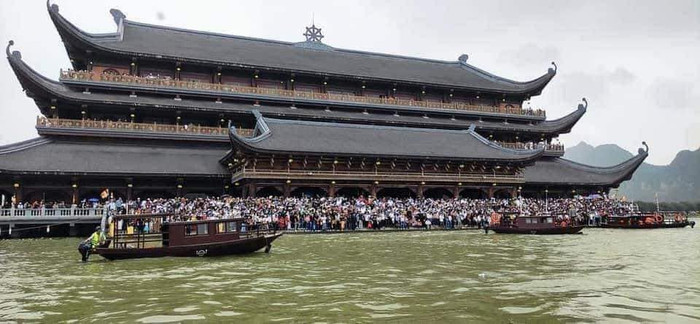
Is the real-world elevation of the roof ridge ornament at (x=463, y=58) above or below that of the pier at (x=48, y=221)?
above

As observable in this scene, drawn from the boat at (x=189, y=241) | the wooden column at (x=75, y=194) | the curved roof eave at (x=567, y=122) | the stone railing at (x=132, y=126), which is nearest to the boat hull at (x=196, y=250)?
the boat at (x=189, y=241)

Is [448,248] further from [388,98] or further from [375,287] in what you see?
[388,98]

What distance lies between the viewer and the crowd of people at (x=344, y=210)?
2947 centimetres

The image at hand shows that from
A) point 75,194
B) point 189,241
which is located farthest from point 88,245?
point 75,194

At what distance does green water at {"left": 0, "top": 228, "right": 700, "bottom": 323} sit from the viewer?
29.2 ft

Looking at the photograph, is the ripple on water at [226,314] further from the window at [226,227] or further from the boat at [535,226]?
the boat at [535,226]

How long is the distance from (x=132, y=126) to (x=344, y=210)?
60.4 ft

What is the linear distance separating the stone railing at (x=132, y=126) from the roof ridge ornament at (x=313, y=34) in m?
17.9

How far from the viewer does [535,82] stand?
54344 millimetres

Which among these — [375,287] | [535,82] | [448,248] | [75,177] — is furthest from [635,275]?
[535,82]

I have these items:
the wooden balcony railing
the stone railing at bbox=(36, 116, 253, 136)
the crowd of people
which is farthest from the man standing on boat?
the stone railing at bbox=(36, 116, 253, 136)

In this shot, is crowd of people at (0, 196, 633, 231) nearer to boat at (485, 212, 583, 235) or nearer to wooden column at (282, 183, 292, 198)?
wooden column at (282, 183, 292, 198)

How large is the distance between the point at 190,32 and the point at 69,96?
16.5m

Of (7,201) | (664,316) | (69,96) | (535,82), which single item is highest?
(535,82)
